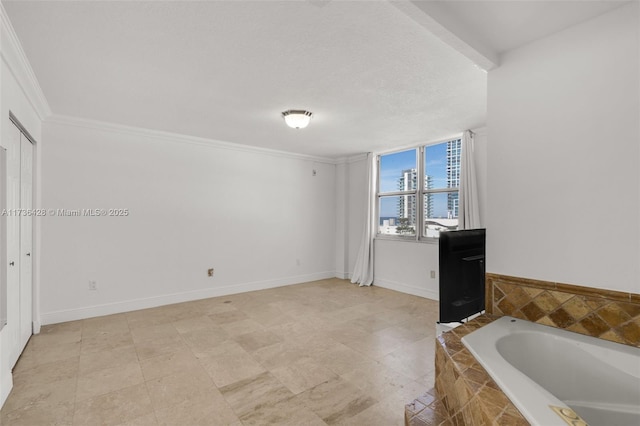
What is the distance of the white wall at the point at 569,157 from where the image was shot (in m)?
1.58

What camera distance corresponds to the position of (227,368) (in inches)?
97.1

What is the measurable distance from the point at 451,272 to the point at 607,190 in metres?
0.94

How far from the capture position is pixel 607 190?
5.38 feet

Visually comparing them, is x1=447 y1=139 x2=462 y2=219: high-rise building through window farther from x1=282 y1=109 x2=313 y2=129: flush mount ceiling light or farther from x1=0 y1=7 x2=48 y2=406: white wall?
x1=0 y1=7 x2=48 y2=406: white wall

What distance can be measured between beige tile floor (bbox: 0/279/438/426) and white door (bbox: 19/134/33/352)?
22 centimetres

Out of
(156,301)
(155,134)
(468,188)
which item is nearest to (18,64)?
(155,134)

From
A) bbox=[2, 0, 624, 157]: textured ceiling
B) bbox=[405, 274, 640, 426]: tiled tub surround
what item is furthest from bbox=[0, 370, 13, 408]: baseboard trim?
bbox=[405, 274, 640, 426]: tiled tub surround

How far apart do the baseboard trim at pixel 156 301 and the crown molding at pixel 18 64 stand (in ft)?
7.49

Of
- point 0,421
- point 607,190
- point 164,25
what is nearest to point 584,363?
point 607,190

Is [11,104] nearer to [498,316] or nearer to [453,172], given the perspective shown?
[498,316]

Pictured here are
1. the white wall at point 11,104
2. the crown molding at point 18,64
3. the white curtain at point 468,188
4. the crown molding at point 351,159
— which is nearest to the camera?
the crown molding at point 18,64

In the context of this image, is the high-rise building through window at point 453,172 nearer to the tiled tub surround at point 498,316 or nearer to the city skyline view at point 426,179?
the city skyline view at point 426,179

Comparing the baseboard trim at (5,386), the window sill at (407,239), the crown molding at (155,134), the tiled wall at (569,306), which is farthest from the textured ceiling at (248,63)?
the baseboard trim at (5,386)

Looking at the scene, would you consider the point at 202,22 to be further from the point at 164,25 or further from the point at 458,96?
the point at 458,96
